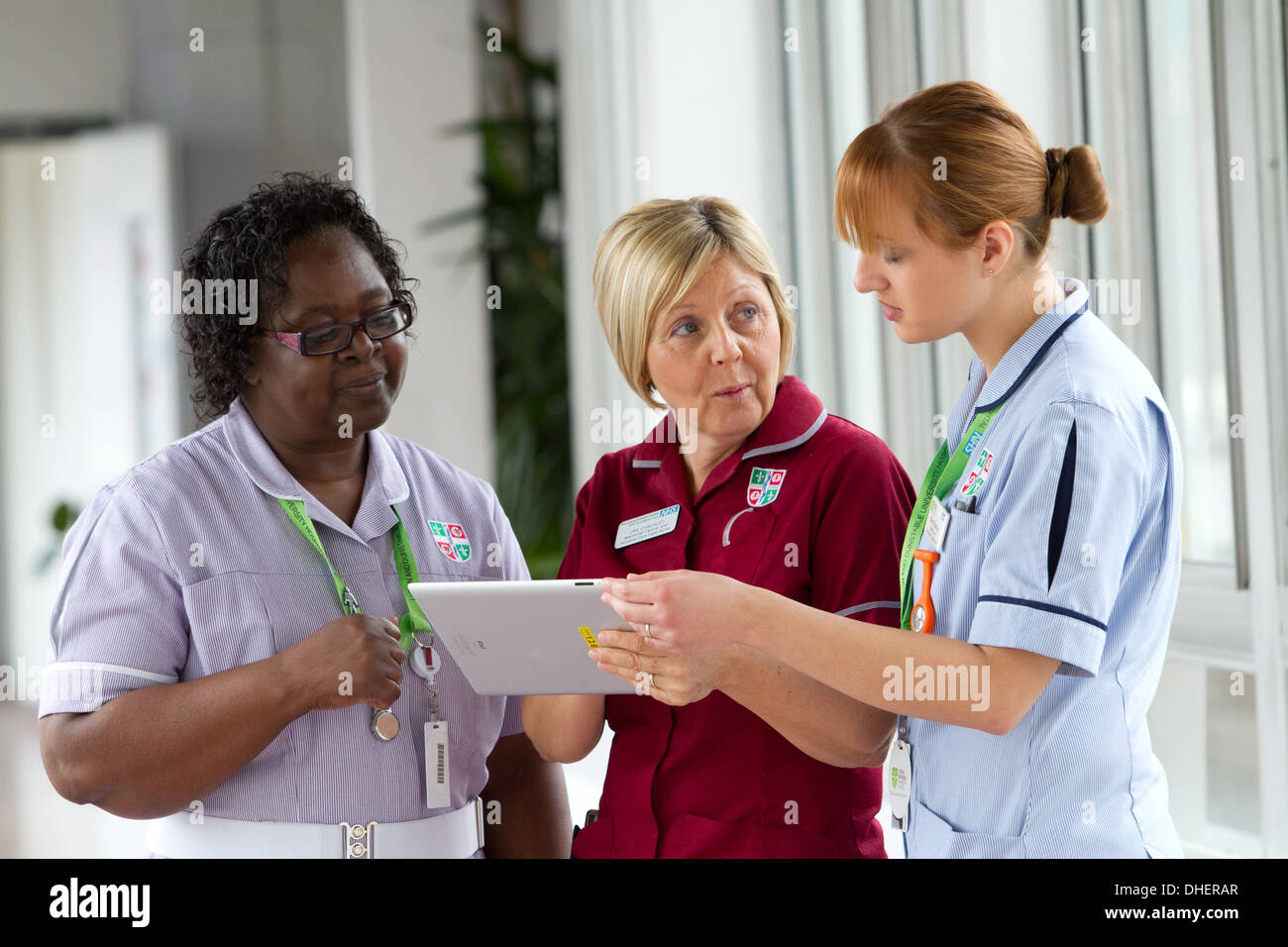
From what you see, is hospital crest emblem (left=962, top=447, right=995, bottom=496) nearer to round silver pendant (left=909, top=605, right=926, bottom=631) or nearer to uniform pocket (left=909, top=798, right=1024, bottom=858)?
round silver pendant (left=909, top=605, right=926, bottom=631)

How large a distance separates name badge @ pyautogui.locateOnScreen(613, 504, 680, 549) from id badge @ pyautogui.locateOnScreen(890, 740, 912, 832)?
0.41 m

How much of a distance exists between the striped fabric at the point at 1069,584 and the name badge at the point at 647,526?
0.37 metres

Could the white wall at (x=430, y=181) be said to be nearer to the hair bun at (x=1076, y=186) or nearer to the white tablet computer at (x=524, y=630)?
the white tablet computer at (x=524, y=630)

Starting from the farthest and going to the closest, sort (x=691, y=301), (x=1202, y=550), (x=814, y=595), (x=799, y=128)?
(x=799, y=128) < (x=1202, y=550) < (x=691, y=301) < (x=814, y=595)

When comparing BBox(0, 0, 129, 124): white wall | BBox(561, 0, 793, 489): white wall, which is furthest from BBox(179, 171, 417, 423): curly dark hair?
BBox(0, 0, 129, 124): white wall

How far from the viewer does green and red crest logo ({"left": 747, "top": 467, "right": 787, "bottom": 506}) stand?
1.50m

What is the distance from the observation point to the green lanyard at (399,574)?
156 centimetres

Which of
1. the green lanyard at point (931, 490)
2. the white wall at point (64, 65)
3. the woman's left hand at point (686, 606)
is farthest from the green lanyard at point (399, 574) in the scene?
the white wall at point (64, 65)

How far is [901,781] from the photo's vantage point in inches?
55.6

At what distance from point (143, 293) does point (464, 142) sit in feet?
6.58

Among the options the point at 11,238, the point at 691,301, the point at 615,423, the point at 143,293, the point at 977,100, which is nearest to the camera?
the point at 977,100

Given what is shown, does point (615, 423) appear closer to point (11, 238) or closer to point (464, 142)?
point (464, 142)
